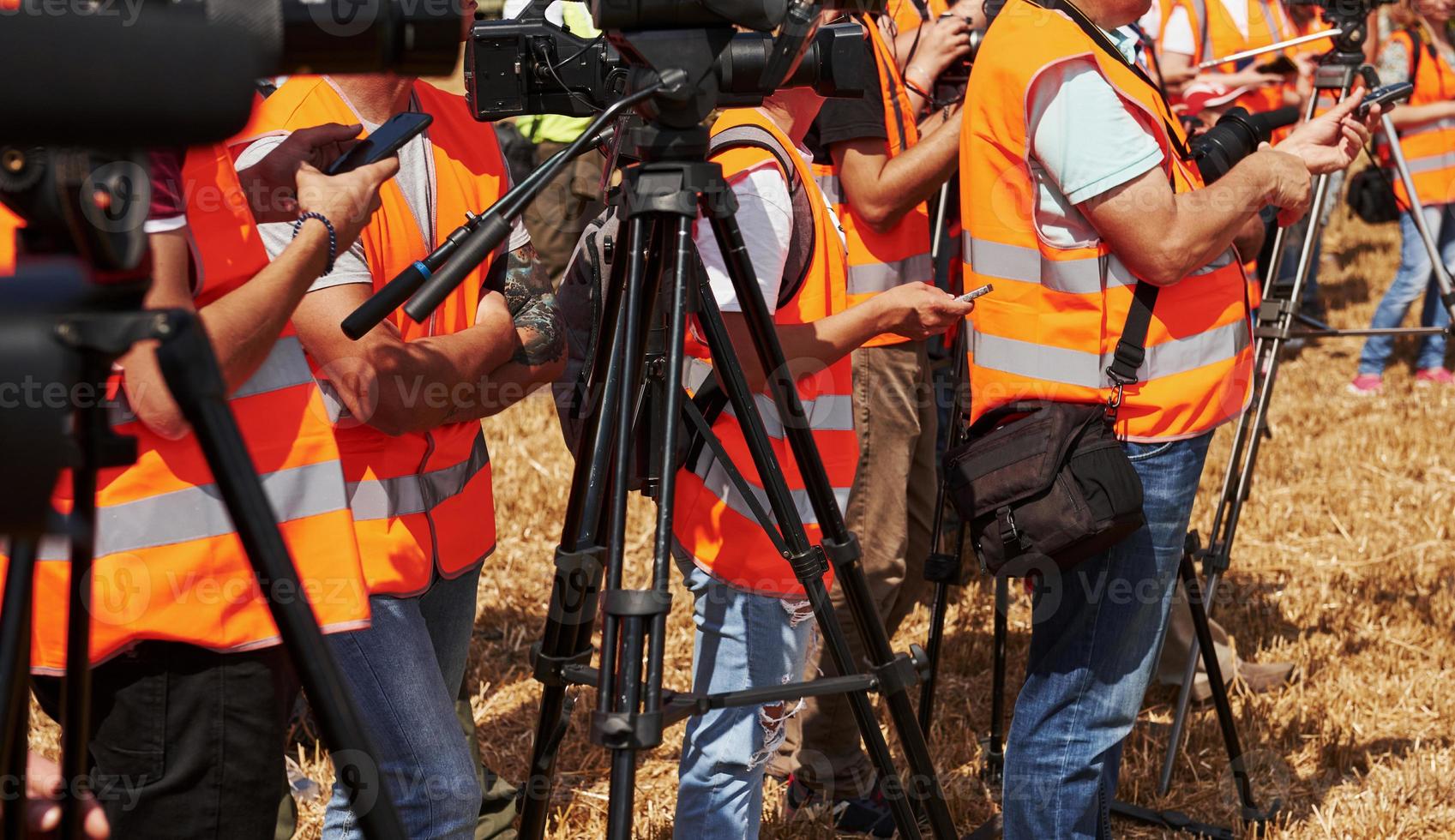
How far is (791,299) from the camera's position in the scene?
7.97 feet

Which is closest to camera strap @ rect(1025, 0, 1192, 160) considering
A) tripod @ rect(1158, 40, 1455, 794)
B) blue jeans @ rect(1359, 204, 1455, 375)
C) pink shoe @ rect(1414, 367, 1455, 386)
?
tripod @ rect(1158, 40, 1455, 794)

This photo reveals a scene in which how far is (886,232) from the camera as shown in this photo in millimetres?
3273

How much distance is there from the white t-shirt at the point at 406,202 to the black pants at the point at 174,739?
1.96 feet

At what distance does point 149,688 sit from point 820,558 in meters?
0.86

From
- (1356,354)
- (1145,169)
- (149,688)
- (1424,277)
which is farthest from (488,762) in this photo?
(1356,354)

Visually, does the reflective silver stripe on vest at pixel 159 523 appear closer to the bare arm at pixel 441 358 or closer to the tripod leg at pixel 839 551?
the bare arm at pixel 441 358

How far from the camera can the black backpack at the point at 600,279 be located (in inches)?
90.7

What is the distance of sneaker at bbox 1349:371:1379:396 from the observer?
7086 mm

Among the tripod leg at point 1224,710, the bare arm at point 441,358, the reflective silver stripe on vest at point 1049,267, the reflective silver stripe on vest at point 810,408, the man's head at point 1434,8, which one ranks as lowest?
the tripod leg at point 1224,710

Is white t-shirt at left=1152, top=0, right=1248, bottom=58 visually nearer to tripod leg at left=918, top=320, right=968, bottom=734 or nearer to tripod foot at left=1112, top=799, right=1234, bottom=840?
tripod leg at left=918, top=320, right=968, bottom=734

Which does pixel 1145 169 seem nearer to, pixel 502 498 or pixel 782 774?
pixel 782 774

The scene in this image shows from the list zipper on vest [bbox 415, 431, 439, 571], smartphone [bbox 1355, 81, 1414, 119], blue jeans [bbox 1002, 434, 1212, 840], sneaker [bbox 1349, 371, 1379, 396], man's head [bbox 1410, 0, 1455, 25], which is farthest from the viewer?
sneaker [bbox 1349, 371, 1379, 396]

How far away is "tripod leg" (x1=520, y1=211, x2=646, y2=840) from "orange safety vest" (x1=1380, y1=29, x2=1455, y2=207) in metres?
5.73

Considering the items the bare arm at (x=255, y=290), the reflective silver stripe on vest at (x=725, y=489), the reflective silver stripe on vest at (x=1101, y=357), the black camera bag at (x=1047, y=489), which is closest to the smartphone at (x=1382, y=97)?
the reflective silver stripe on vest at (x=1101, y=357)
